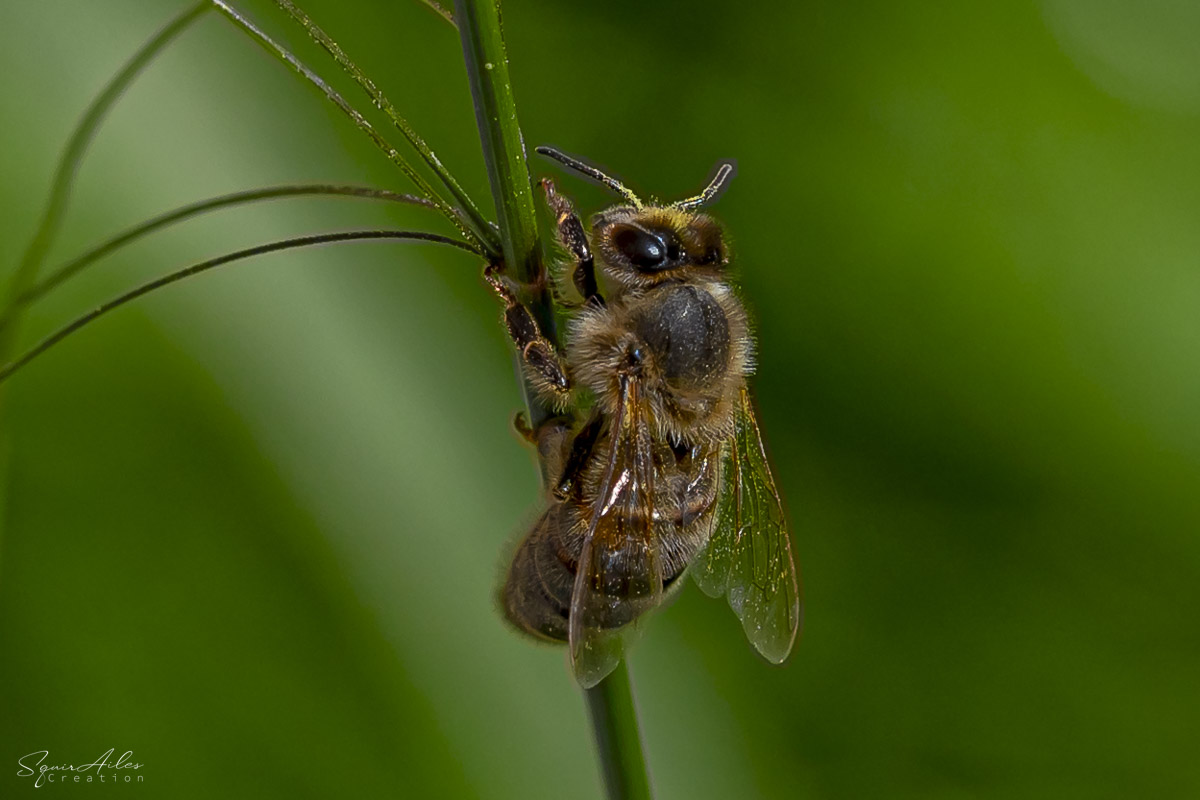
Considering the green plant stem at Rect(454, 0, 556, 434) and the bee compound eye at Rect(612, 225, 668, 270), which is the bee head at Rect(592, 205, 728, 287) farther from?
the green plant stem at Rect(454, 0, 556, 434)

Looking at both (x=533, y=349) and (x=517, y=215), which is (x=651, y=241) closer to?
(x=533, y=349)

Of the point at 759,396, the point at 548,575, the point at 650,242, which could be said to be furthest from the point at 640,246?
the point at 759,396

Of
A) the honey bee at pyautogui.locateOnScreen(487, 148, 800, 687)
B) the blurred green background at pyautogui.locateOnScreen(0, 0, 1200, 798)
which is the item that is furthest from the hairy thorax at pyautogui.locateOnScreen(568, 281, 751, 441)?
the blurred green background at pyautogui.locateOnScreen(0, 0, 1200, 798)

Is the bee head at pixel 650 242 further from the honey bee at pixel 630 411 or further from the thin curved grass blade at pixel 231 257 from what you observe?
the thin curved grass blade at pixel 231 257

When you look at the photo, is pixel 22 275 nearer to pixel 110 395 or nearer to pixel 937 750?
pixel 110 395
